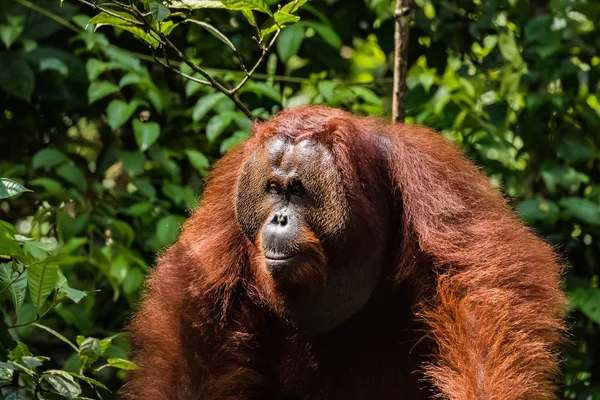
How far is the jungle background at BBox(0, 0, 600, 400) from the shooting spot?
4.41 metres

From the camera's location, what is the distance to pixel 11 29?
4.43 m

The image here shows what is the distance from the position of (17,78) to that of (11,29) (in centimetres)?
27

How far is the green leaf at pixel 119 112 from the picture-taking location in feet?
14.3

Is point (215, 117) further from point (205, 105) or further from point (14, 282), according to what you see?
point (14, 282)

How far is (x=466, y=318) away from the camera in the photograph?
3049 mm

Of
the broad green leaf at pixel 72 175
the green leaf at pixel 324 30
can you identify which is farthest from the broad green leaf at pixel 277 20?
the broad green leaf at pixel 72 175

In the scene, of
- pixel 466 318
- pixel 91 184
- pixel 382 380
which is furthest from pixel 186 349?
pixel 91 184

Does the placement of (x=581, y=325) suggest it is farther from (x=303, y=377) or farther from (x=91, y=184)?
(x=91, y=184)

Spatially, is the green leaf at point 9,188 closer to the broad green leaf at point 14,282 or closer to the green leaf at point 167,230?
the broad green leaf at point 14,282

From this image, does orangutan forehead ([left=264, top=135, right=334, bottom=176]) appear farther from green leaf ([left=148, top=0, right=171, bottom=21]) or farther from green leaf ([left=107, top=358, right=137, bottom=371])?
green leaf ([left=107, top=358, right=137, bottom=371])

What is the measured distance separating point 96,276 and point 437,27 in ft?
7.19

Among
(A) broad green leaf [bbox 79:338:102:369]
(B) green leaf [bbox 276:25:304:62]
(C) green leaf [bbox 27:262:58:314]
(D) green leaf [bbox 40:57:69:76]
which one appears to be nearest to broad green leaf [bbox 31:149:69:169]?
(D) green leaf [bbox 40:57:69:76]

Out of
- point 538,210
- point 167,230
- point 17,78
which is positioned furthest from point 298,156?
point 17,78

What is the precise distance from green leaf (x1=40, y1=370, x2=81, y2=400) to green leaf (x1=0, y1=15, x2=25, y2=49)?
2.00m
